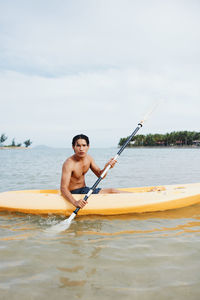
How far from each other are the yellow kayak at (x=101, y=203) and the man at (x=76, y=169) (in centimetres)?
22

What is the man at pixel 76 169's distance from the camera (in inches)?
162

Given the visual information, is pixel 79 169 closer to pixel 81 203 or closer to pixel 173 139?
pixel 81 203

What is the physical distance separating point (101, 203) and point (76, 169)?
697 millimetres

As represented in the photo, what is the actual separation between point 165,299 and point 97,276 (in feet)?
2.04

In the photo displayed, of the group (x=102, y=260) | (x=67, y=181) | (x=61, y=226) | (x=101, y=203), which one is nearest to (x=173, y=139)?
(x=101, y=203)

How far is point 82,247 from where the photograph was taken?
296cm

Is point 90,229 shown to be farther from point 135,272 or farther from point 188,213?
point 188,213

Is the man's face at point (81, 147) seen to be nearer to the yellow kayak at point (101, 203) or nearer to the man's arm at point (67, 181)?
the man's arm at point (67, 181)

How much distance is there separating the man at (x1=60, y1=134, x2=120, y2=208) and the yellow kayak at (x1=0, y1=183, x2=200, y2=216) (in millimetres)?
221

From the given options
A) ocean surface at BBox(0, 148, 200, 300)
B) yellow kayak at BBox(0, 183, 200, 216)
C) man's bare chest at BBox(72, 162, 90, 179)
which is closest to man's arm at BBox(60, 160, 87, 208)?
man's bare chest at BBox(72, 162, 90, 179)

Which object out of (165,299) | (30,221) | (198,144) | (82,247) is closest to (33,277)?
(82,247)

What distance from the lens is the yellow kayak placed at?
4289 millimetres

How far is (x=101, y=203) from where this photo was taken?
14.1 feet

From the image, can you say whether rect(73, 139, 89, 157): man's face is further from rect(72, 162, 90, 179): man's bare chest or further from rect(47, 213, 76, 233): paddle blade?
rect(47, 213, 76, 233): paddle blade
